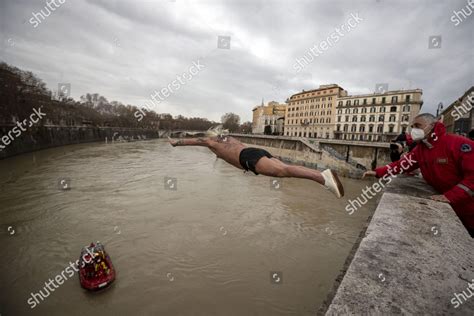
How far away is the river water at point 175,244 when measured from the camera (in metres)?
6.98

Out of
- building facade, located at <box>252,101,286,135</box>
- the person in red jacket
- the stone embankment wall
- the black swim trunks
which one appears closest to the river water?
the black swim trunks

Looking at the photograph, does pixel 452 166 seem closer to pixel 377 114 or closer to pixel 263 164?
pixel 263 164

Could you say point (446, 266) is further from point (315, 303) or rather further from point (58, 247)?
point (58, 247)

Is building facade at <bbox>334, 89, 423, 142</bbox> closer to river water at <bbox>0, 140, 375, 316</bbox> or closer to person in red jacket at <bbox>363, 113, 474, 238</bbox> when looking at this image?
river water at <bbox>0, 140, 375, 316</bbox>

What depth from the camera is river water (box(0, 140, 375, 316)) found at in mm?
6984

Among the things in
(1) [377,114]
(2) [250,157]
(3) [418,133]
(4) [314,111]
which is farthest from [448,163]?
(4) [314,111]

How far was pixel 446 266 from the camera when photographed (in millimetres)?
1964

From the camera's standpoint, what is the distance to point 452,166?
3.38 m

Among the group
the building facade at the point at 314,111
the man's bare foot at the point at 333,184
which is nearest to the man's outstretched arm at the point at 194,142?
the man's bare foot at the point at 333,184

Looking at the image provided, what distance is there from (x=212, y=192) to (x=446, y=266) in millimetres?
17961

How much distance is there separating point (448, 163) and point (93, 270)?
988 cm

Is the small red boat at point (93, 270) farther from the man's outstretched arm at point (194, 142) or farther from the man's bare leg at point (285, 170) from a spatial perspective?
the man's bare leg at point (285, 170)

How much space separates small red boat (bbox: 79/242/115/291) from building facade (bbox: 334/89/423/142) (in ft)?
188

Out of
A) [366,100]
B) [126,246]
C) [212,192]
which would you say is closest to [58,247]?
[126,246]
